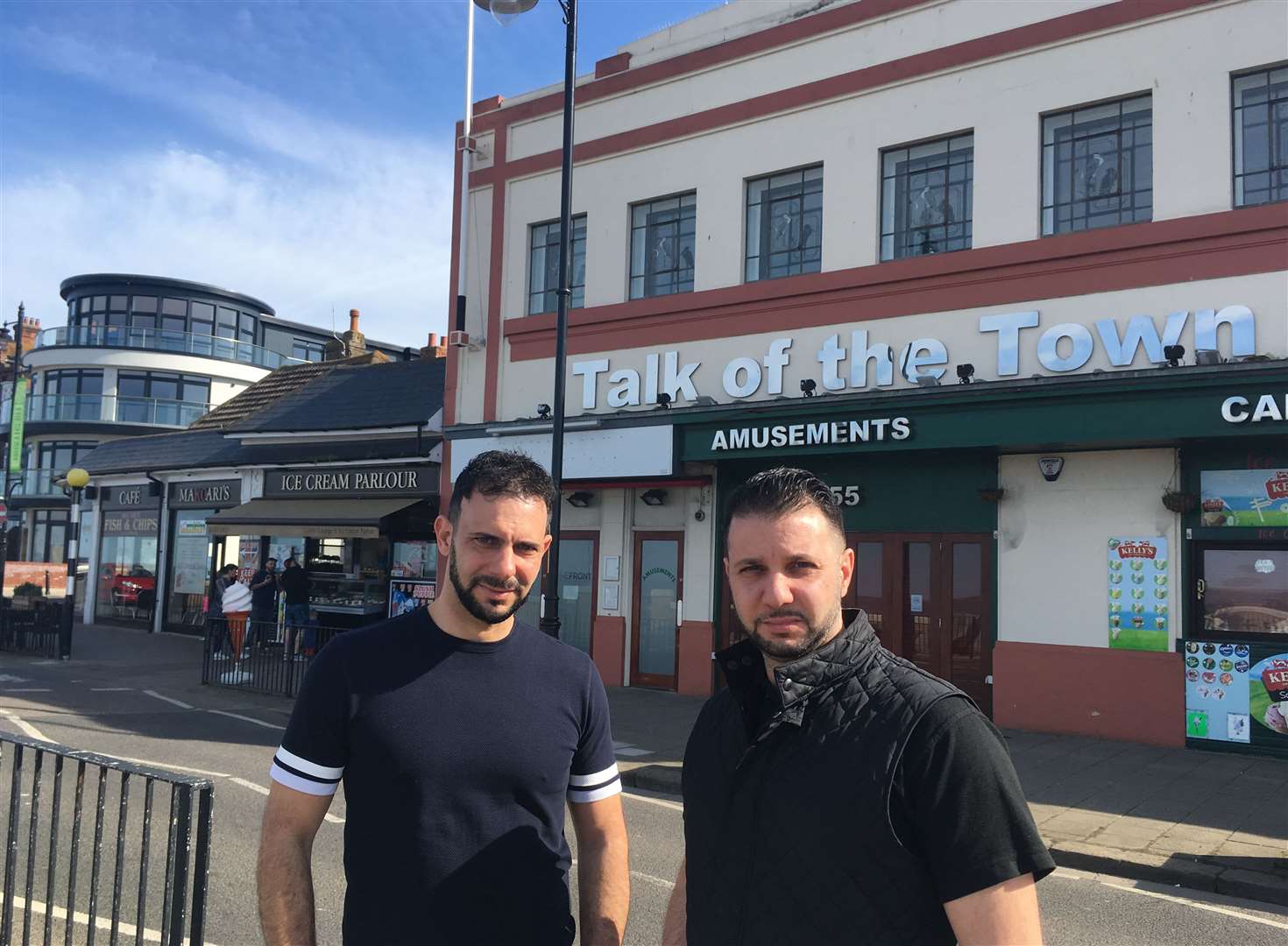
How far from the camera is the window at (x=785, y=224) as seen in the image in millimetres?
14000

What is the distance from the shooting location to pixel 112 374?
42.5 metres

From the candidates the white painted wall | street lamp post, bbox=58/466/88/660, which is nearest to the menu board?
the white painted wall

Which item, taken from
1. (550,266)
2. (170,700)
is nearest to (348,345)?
(550,266)

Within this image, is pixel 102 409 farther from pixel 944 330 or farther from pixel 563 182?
pixel 944 330

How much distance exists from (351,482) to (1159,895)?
51.3ft

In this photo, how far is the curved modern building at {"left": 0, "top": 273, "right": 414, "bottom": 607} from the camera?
42.2m

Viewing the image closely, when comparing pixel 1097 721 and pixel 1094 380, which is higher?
pixel 1094 380

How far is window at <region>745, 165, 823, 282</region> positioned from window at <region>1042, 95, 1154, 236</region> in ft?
9.77

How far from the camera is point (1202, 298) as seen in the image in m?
10.8

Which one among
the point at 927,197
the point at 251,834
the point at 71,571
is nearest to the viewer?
the point at 251,834

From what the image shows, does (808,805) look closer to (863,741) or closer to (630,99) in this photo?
(863,741)

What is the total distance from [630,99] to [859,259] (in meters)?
4.85

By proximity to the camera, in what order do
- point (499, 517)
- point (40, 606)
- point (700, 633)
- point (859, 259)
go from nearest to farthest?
1. point (499, 517)
2. point (859, 259)
3. point (700, 633)
4. point (40, 606)

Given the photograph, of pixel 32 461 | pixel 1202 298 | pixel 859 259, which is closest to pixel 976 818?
pixel 1202 298
